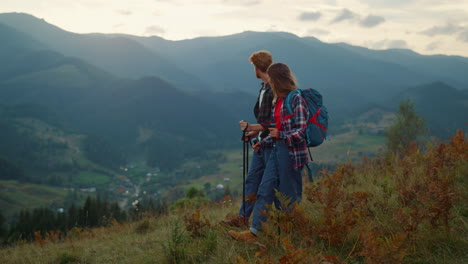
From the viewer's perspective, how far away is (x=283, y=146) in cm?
403

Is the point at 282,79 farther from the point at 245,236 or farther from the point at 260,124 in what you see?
the point at 245,236

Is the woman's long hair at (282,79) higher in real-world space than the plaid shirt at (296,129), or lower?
higher

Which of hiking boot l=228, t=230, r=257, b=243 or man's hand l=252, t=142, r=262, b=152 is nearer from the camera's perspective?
hiking boot l=228, t=230, r=257, b=243

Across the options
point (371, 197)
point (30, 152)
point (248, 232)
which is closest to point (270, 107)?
point (248, 232)

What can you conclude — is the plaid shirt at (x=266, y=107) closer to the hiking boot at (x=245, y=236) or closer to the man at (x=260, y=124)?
the man at (x=260, y=124)

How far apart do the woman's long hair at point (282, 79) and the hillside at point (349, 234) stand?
126cm

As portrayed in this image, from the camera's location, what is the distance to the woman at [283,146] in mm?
3836

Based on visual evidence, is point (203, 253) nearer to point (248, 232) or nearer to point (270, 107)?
point (248, 232)

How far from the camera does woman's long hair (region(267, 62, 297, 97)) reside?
4.01 metres

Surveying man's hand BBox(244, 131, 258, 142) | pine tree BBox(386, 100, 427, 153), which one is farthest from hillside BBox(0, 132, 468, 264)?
pine tree BBox(386, 100, 427, 153)

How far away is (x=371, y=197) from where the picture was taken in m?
4.84

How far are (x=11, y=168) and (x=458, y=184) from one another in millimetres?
143753

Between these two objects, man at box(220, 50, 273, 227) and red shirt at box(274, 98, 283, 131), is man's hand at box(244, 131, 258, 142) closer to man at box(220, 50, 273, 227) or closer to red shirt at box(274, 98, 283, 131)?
man at box(220, 50, 273, 227)

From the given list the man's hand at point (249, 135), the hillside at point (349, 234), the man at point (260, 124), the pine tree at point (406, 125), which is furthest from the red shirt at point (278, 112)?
the pine tree at point (406, 125)
